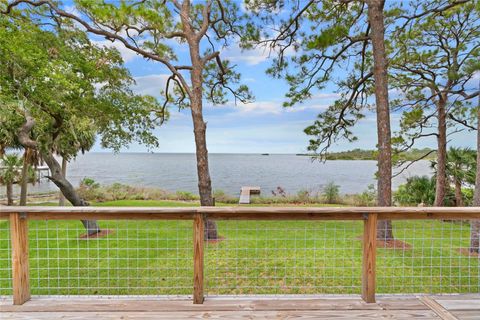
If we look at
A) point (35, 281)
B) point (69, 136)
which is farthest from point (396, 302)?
point (69, 136)

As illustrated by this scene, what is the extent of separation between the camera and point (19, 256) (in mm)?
2277

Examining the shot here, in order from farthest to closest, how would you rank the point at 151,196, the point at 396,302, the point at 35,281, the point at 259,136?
1. the point at 259,136
2. the point at 151,196
3. the point at 35,281
4. the point at 396,302

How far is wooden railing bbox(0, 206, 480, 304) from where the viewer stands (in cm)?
227

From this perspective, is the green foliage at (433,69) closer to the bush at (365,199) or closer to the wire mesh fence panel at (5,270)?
the bush at (365,199)

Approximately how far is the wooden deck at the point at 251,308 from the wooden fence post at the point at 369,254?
0.32ft

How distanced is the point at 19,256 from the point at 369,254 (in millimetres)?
2974

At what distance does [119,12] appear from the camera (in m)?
5.57

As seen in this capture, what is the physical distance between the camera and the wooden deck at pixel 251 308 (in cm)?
215

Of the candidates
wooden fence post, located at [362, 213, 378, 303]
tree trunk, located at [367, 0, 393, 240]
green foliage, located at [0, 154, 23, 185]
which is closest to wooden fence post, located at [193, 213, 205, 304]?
wooden fence post, located at [362, 213, 378, 303]

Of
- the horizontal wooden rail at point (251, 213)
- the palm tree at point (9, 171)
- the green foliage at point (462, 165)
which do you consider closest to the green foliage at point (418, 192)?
the green foliage at point (462, 165)

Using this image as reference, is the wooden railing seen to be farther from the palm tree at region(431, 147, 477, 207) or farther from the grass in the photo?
the palm tree at region(431, 147, 477, 207)

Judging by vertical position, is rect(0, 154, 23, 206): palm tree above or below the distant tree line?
below

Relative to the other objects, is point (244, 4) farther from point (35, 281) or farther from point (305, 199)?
point (305, 199)

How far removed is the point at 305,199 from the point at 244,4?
8.99 m
